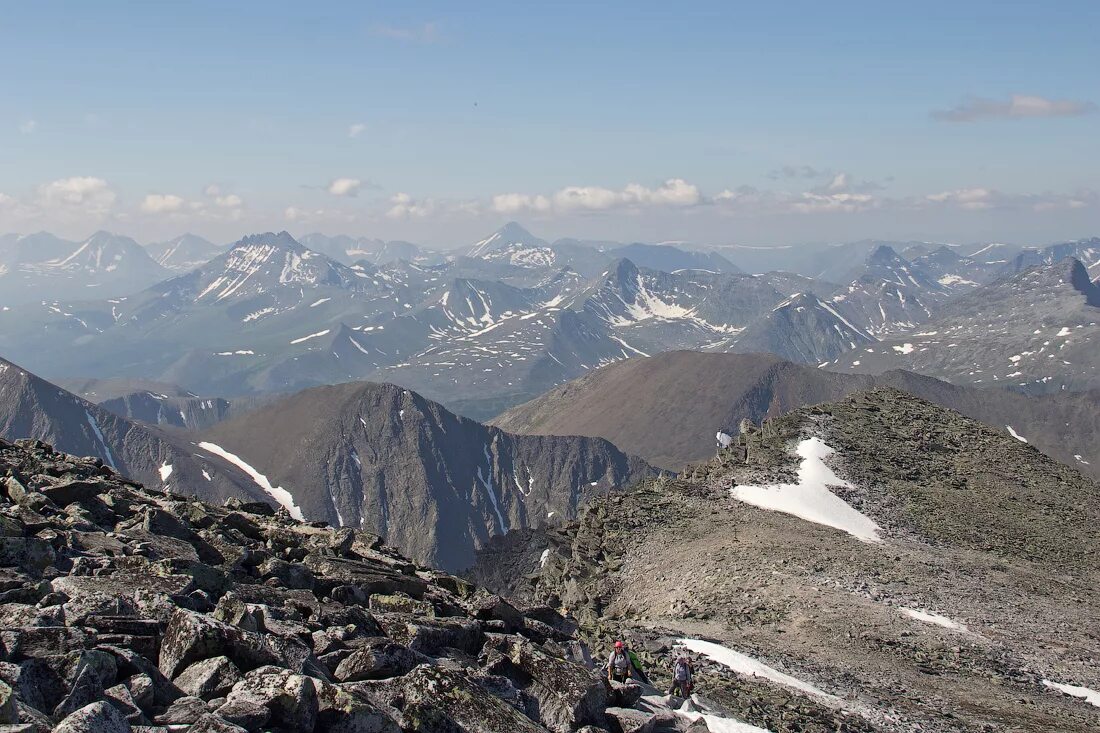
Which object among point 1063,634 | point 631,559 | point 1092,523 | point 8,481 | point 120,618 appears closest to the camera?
point 120,618

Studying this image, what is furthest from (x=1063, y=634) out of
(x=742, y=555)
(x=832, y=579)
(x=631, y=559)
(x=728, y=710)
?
(x=728, y=710)

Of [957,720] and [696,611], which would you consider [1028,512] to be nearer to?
[696,611]

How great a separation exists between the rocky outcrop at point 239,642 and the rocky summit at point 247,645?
0.11ft

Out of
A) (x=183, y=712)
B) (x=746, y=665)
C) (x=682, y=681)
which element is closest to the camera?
(x=183, y=712)

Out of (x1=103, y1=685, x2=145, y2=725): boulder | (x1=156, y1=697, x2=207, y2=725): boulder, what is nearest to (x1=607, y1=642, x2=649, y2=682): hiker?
(x1=156, y1=697, x2=207, y2=725): boulder

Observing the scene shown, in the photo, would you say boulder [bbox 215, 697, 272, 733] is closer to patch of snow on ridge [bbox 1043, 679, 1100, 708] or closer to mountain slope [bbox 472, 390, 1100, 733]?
mountain slope [bbox 472, 390, 1100, 733]

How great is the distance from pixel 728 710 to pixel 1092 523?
159 ft

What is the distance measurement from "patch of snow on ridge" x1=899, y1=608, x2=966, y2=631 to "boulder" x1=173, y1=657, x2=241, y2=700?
3419cm

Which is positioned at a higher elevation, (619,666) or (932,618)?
(619,666)

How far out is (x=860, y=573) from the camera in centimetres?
4700

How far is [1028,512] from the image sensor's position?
6247cm

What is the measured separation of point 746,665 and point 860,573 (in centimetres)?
1846

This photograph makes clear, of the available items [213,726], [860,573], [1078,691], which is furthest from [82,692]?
[860,573]

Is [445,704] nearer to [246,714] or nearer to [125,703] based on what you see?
[246,714]
